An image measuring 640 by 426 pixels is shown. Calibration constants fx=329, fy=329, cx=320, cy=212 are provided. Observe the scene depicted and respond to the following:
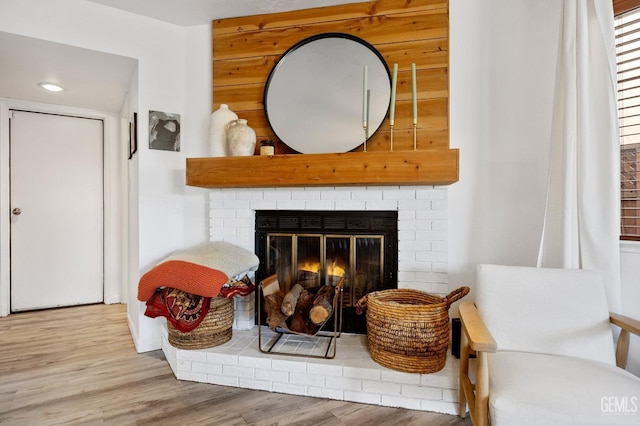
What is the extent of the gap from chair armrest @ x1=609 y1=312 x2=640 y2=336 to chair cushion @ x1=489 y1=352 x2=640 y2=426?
170mm

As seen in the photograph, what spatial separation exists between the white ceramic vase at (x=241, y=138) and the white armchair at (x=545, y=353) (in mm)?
1559

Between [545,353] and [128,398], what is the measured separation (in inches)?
80.9

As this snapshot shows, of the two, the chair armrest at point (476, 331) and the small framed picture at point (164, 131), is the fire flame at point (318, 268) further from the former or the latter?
the small framed picture at point (164, 131)

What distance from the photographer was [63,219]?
3434 millimetres

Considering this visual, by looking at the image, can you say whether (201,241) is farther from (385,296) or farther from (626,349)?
(626,349)

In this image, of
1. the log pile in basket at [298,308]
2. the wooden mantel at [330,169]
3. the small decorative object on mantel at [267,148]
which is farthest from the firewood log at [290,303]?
the small decorative object on mantel at [267,148]

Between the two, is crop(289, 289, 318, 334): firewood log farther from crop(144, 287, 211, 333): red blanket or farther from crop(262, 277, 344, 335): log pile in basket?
crop(144, 287, 211, 333): red blanket

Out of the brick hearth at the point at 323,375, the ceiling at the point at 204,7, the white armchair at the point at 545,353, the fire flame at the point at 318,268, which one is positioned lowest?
the brick hearth at the point at 323,375

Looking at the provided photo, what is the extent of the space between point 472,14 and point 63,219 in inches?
161

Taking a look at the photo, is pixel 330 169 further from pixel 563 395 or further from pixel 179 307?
pixel 563 395

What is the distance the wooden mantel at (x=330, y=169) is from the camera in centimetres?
181

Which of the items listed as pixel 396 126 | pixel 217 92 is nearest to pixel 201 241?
pixel 217 92

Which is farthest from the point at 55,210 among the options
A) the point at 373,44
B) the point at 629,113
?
the point at 629,113

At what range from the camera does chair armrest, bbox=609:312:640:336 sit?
1274mm
